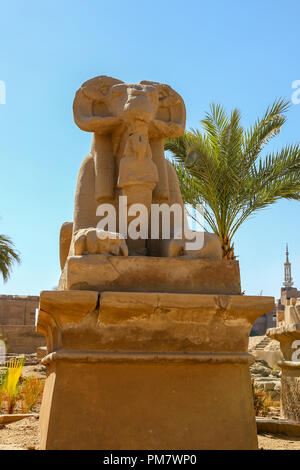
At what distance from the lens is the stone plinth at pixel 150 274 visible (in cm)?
277

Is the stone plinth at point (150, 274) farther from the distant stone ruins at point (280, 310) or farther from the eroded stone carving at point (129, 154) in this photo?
the distant stone ruins at point (280, 310)

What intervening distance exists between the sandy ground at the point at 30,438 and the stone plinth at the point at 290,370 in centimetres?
97

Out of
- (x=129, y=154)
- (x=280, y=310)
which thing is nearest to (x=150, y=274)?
(x=129, y=154)

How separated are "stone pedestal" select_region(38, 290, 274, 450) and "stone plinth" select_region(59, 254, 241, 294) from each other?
0.53 feet

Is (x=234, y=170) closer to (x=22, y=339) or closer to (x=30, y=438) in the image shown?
(x=30, y=438)

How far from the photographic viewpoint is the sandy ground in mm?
3668

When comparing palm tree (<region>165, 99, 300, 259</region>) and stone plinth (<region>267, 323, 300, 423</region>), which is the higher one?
palm tree (<region>165, 99, 300, 259</region>)

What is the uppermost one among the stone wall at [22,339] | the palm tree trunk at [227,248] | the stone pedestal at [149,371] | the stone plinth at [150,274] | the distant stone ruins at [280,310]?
the distant stone ruins at [280,310]

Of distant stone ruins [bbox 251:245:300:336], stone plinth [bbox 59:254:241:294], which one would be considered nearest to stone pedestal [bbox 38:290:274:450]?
stone plinth [bbox 59:254:241:294]

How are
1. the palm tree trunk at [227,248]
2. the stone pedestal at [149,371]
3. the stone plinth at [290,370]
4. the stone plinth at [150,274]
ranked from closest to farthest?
the stone pedestal at [149,371] < the stone plinth at [150,274] < the stone plinth at [290,370] < the palm tree trunk at [227,248]

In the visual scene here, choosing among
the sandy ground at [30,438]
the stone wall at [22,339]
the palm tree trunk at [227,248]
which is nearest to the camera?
the sandy ground at [30,438]

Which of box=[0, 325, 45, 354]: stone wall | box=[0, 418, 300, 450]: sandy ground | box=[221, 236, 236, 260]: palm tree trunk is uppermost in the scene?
box=[221, 236, 236, 260]: palm tree trunk

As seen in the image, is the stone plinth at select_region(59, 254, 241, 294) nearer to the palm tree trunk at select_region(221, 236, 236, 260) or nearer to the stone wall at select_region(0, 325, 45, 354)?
the palm tree trunk at select_region(221, 236, 236, 260)

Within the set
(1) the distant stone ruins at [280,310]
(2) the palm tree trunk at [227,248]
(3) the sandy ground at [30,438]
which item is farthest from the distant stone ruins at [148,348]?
(1) the distant stone ruins at [280,310]
